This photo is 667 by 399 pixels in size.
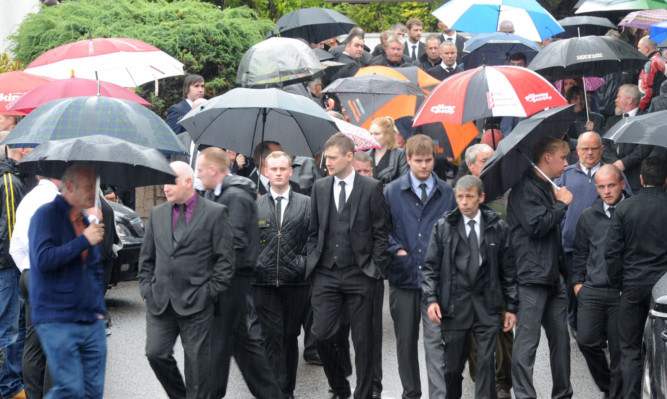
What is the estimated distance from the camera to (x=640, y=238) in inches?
324

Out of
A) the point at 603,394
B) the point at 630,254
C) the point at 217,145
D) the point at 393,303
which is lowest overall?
the point at 603,394

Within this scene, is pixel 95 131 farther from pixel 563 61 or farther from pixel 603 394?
pixel 563 61

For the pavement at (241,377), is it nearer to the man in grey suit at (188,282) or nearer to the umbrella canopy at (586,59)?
the man in grey suit at (188,282)

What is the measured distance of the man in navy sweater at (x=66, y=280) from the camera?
22.1 feet

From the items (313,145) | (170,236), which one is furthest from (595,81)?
(170,236)

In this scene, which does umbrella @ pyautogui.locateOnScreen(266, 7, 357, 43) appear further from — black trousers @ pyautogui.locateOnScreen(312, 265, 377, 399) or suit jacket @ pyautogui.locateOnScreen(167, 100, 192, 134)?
black trousers @ pyautogui.locateOnScreen(312, 265, 377, 399)

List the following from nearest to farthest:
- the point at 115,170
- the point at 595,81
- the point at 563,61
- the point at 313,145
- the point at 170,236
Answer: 1. the point at 115,170
2. the point at 170,236
3. the point at 313,145
4. the point at 563,61
5. the point at 595,81

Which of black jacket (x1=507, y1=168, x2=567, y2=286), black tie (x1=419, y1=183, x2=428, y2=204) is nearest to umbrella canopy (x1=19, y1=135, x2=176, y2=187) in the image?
black tie (x1=419, y1=183, x2=428, y2=204)

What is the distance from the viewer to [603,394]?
8.98 metres

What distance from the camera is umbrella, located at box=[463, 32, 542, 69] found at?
48.5 ft

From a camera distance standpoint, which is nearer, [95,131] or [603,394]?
[95,131]

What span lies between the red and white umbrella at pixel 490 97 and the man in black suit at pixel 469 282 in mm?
1819

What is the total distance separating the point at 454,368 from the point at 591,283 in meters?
1.56

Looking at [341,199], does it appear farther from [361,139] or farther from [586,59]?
[586,59]
